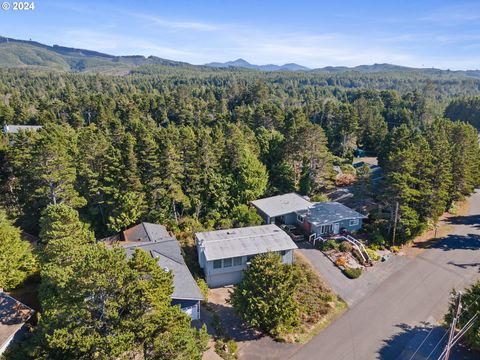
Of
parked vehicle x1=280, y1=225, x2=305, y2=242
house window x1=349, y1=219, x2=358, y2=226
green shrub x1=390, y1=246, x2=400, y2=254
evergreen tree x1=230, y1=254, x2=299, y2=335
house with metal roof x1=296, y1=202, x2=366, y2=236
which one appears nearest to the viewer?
evergreen tree x1=230, y1=254, x2=299, y2=335

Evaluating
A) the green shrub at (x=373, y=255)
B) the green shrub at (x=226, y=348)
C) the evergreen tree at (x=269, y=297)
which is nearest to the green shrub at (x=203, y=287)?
the evergreen tree at (x=269, y=297)

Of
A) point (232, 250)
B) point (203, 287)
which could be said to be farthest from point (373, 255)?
point (203, 287)

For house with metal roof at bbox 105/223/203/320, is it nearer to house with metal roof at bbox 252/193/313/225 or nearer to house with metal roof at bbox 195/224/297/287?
house with metal roof at bbox 195/224/297/287

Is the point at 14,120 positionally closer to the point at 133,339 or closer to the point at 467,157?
the point at 133,339

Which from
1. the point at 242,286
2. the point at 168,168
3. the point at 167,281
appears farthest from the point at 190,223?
the point at 167,281

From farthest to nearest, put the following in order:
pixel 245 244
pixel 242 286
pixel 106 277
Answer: pixel 245 244
pixel 242 286
pixel 106 277

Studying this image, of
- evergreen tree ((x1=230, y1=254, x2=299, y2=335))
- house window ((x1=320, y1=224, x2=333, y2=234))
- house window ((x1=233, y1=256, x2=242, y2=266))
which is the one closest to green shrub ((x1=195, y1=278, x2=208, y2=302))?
house window ((x1=233, y1=256, x2=242, y2=266))
